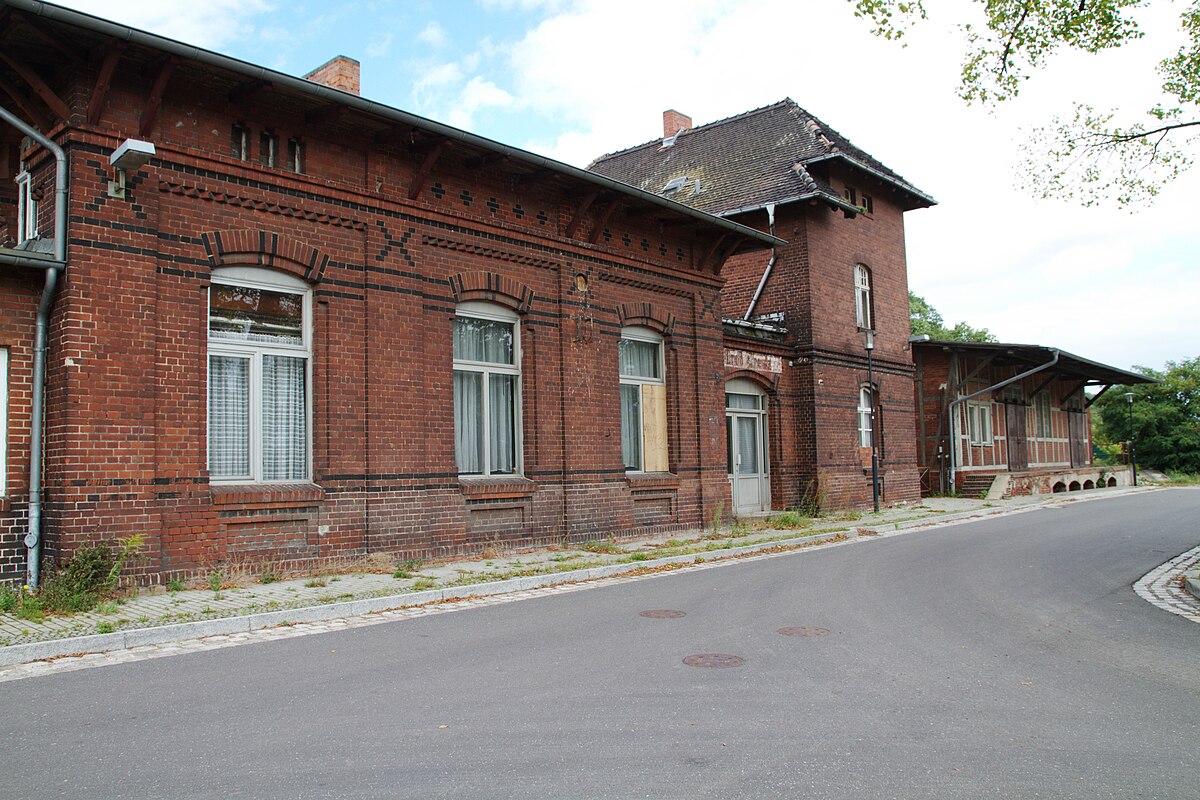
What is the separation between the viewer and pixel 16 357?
972 centimetres

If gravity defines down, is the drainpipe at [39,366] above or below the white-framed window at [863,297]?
below

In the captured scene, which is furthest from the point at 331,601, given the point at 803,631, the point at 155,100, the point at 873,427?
the point at 873,427

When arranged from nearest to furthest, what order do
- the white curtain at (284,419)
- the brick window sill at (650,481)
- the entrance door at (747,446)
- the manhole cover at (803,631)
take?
the manhole cover at (803,631), the white curtain at (284,419), the brick window sill at (650,481), the entrance door at (747,446)

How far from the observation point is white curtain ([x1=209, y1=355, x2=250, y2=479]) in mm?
10883

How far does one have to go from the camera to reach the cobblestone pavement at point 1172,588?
9.34 metres

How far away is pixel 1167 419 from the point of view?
167ft

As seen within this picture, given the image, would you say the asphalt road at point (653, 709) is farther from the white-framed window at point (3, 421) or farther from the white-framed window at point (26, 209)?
the white-framed window at point (26, 209)

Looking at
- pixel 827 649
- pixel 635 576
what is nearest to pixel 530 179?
pixel 635 576

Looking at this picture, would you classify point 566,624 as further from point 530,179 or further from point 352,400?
point 530,179

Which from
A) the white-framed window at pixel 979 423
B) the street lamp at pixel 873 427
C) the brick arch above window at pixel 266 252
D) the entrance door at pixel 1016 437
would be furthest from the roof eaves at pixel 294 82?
the entrance door at pixel 1016 437

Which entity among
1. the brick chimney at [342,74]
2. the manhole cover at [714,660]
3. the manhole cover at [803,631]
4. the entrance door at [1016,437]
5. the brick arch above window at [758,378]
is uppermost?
the brick chimney at [342,74]

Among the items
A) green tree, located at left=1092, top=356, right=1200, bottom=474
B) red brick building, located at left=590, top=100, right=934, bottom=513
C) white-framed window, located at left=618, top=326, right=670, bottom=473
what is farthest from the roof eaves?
green tree, located at left=1092, top=356, right=1200, bottom=474

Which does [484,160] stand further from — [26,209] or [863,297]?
[863,297]

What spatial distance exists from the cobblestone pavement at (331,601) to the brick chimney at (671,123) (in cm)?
1654
